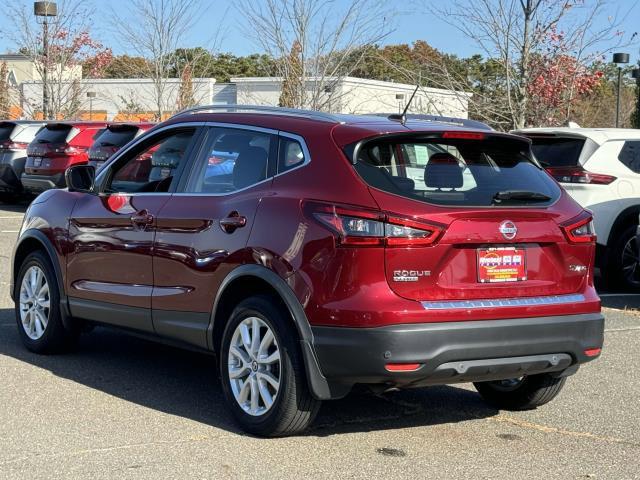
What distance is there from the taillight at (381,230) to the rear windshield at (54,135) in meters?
15.6

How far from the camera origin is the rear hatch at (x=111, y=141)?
17953 mm

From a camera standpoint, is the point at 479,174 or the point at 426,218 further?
the point at 479,174

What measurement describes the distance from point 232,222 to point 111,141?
41.6 ft

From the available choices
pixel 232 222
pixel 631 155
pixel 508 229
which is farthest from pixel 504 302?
pixel 631 155

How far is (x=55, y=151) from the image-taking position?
1975 cm

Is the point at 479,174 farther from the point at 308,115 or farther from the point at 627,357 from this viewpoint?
the point at 627,357

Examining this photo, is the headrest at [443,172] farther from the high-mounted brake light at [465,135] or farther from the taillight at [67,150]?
the taillight at [67,150]

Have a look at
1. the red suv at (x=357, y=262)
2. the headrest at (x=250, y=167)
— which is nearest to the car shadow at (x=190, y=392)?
the red suv at (x=357, y=262)

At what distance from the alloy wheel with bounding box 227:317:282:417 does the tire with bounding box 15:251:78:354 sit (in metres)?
2.16

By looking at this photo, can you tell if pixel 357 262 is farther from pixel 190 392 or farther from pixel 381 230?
pixel 190 392

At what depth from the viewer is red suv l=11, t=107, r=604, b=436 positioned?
5156 mm

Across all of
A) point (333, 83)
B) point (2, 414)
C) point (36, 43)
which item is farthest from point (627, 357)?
point (36, 43)

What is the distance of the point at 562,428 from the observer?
6055mm

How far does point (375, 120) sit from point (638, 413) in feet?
8.01
